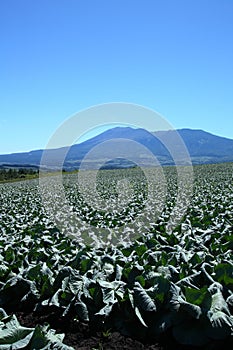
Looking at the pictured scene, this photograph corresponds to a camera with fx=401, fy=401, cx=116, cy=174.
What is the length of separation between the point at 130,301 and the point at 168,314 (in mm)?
469

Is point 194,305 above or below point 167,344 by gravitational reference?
above

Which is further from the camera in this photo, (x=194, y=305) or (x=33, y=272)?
(x=33, y=272)

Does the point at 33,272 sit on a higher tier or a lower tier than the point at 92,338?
higher

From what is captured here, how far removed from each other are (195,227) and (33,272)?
4.70 m

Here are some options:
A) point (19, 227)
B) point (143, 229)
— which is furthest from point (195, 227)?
point (19, 227)

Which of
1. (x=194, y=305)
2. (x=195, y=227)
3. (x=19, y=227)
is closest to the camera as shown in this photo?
(x=194, y=305)

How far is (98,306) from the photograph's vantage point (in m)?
4.66

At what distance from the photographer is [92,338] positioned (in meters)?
4.32

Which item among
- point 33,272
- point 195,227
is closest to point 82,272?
point 33,272

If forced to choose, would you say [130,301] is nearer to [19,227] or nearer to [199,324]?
[199,324]

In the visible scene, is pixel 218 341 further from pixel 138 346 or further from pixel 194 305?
pixel 138 346

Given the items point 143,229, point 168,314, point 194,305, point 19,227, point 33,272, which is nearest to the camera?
point 194,305

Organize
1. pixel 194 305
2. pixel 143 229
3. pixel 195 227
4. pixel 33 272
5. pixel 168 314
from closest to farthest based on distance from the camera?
pixel 194 305, pixel 168 314, pixel 33 272, pixel 195 227, pixel 143 229

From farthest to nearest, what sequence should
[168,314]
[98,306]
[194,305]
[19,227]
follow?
[19,227] < [98,306] < [168,314] < [194,305]
